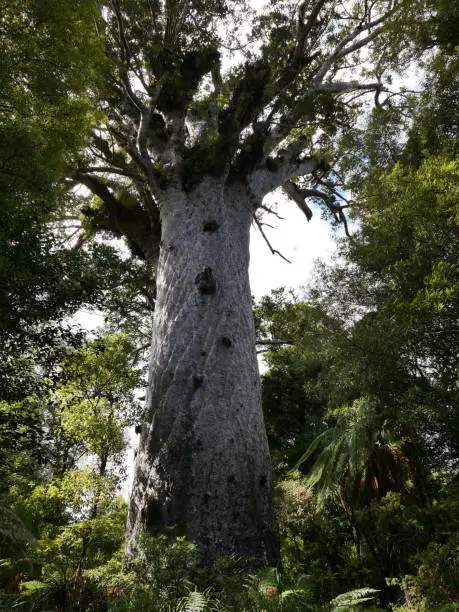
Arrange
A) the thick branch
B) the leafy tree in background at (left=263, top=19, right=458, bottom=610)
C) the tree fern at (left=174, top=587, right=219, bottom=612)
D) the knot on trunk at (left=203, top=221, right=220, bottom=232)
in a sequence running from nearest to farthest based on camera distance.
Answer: the tree fern at (left=174, top=587, right=219, bottom=612) → the leafy tree in background at (left=263, top=19, right=458, bottom=610) → the knot on trunk at (left=203, top=221, right=220, bottom=232) → the thick branch

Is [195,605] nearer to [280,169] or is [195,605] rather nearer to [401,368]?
[401,368]

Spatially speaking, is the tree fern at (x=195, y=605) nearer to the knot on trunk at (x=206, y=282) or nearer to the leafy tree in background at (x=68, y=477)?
the leafy tree in background at (x=68, y=477)

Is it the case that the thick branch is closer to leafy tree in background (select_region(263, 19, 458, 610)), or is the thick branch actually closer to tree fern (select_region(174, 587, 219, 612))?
leafy tree in background (select_region(263, 19, 458, 610))

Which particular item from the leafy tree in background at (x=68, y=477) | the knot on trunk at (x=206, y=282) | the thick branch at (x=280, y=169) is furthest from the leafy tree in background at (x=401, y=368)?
the leafy tree in background at (x=68, y=477)

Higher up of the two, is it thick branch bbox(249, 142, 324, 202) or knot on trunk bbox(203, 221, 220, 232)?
thick branch bbox(249, 142, 324, 202)

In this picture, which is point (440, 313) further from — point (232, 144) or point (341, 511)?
point (232, 144)

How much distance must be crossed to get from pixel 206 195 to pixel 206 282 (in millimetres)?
1753

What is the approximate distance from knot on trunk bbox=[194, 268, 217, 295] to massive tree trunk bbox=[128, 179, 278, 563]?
13 millimetres

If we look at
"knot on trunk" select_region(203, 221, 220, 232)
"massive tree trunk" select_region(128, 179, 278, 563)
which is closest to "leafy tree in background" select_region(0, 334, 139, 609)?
"massive tree trunk" select_region(128, 179, 278, 563)

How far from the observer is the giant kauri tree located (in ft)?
12.6

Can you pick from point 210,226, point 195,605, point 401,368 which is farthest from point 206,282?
point 195,605

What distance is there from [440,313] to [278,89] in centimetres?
547

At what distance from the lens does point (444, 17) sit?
5.38 metres

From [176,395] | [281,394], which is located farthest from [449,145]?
[281,394]
